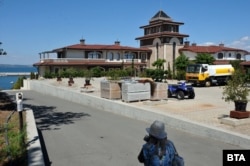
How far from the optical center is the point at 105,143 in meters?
9.51

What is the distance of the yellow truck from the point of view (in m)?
32.2

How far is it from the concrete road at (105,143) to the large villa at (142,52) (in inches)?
1579

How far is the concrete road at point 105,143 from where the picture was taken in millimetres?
7761

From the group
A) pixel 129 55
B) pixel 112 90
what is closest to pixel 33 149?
pixel 112 90

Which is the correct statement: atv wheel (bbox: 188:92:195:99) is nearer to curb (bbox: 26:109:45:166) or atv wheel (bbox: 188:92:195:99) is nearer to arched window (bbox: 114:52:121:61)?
curb (bbox: 26:109:45:166)

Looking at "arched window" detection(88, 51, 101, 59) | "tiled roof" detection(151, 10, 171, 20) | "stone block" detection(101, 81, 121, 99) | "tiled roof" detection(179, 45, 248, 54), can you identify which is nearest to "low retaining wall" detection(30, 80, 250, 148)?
"stone block" detection(101, 81, 121, 99)

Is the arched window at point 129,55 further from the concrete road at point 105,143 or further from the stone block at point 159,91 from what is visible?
the concrete road at point 105,143

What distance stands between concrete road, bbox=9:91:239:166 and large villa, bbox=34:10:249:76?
40114 millimetres

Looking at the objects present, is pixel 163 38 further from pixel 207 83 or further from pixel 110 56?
pixel 207 83

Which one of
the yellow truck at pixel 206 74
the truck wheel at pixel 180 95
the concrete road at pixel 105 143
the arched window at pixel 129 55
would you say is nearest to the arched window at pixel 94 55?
the arched window at pixel 129 55

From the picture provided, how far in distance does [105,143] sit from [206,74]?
24.6m

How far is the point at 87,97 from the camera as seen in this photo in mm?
19516

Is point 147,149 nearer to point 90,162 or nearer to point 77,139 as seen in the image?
point 90,162

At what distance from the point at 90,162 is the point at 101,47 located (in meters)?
50.3
